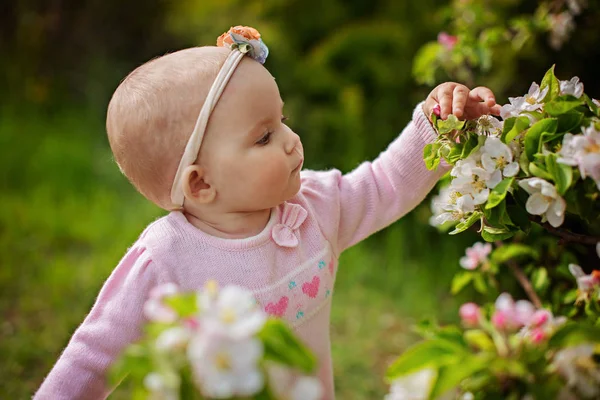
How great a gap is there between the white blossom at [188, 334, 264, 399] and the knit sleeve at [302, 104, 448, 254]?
0.72 m

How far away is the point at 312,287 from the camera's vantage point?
133cm

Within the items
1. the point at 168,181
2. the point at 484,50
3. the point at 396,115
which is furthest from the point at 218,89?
the point at 396,115

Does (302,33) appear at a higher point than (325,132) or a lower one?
higher

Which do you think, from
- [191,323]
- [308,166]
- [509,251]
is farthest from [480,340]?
[308,166]

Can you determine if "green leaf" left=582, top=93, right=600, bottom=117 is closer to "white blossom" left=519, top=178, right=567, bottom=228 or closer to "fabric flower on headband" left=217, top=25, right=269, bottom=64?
"white blossom" left=519, top=178, right=567, bottom=228

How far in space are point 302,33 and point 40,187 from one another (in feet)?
5.02

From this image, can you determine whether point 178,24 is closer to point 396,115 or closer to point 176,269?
point 396,115

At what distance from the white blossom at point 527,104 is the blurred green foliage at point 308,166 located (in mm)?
1164

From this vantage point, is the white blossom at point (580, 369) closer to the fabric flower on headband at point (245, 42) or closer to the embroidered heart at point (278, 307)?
the embroidered heart at point (278, 307)

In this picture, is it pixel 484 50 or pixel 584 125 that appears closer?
pixel 584 125

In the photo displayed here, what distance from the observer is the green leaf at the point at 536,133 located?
1.02 m

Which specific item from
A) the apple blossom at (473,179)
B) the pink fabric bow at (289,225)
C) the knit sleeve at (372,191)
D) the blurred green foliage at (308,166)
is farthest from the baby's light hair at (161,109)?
the blurred green foliage at (308,166)

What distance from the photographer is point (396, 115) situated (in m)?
Answer: 3.00

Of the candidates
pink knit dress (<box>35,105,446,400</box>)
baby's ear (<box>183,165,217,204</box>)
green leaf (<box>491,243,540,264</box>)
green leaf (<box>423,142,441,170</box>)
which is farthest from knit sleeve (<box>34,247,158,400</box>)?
green leaf (<box>491,243,540,264</box>)
